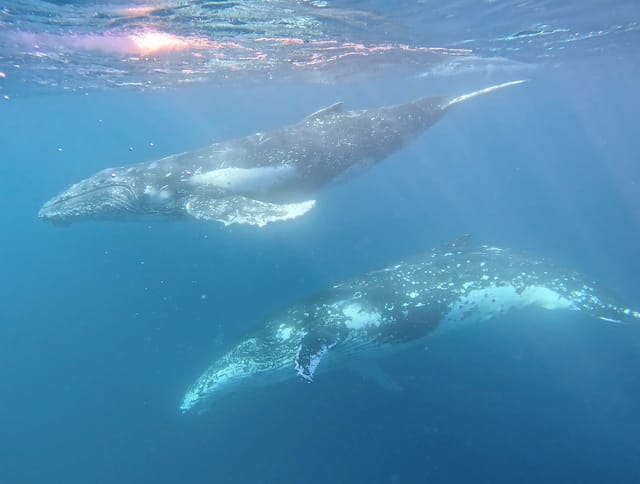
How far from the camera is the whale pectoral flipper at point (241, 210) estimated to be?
979cm

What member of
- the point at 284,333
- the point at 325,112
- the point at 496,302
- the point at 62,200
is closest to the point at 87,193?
the point at 62,200

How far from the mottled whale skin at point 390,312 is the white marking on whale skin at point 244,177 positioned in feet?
11.2

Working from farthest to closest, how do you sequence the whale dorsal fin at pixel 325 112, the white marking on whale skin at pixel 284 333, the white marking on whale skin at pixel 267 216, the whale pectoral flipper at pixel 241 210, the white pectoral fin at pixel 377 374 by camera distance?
1. the whale dorsal fin at pixel 325 112
2. the white pectoral fin at pixel 377 374
3. the white marking on whale skin at pixel 284 333
4. the whale pectoral flipper at pixel 241 210
5. the white marking on whale skin at pixel 267 216

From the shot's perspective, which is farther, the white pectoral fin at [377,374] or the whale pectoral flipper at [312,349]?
the white pectoral fin at [377,374]

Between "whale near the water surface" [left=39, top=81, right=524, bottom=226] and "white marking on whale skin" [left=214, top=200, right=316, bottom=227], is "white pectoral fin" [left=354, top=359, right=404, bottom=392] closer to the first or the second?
"white marking on whale skin" [left=214, top=200, right=316, bottom=227]

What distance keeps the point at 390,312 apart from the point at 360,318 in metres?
0.77

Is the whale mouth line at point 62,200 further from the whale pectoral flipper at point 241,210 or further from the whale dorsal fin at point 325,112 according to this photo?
the whale dorsal fin at point 325,112

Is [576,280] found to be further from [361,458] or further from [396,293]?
[361,458]

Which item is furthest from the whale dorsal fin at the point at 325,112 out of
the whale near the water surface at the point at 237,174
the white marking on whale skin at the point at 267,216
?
the white marking on whale skin at the point at 267,216

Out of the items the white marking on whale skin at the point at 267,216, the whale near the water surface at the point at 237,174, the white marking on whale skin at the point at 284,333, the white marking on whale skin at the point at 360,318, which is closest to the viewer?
the white marking on whale skin at the point at 267,216

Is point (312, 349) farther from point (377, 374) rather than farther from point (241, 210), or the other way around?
point (241, 210)

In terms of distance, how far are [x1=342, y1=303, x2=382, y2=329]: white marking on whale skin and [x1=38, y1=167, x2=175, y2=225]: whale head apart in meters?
5.63

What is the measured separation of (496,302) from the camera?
11.6 metres

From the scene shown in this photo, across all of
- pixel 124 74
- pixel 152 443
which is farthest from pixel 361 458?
pixel 124 74
